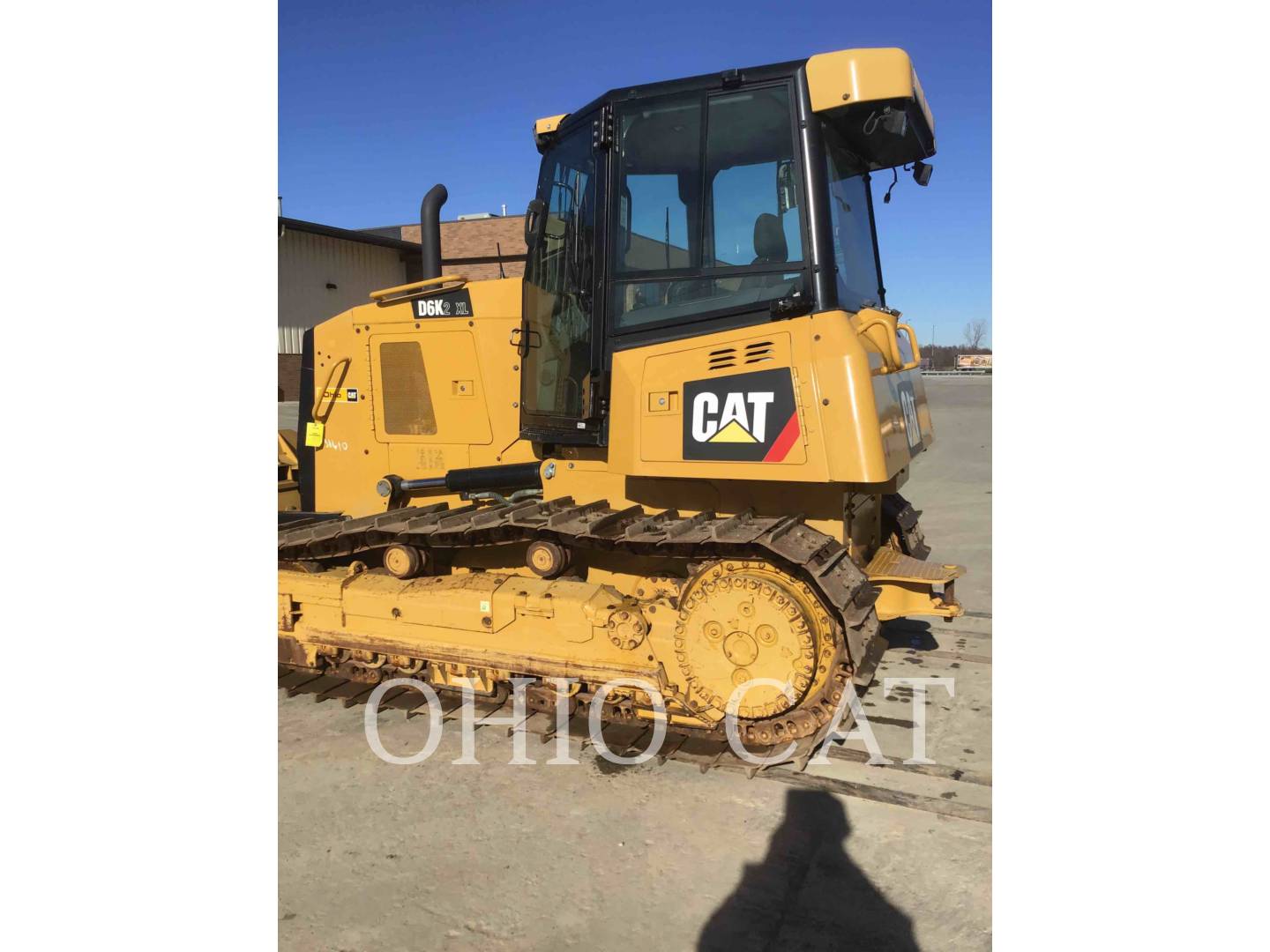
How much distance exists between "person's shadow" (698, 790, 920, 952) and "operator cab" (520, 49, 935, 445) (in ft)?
7.65

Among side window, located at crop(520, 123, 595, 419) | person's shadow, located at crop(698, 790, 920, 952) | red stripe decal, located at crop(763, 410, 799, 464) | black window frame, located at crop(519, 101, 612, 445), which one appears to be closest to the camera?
person's shadow, located at crop(698, 790, 920, 952)

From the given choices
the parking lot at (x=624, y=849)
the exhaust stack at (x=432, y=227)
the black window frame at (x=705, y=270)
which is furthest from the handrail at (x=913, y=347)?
the exhaust stack at (x=432, y=227)

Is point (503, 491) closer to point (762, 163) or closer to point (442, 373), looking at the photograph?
point (442, 373)

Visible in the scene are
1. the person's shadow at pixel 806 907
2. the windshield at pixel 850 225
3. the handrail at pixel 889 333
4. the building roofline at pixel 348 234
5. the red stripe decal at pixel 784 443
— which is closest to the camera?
the person's shadow at pixel 806 907

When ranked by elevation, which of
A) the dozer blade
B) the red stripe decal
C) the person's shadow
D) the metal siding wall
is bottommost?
the person's shadow

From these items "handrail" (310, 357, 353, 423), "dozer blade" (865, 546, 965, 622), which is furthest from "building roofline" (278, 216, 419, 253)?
"dozer blade" (865, 546, 965, 622)

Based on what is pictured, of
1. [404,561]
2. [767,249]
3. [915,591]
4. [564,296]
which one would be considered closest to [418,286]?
[564,296]

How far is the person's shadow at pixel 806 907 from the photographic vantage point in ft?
9.38

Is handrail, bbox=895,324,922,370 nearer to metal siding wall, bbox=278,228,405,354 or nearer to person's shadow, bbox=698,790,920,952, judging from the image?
person's shadow, bbox=698,790,920,952

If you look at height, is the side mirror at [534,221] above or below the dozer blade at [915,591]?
above

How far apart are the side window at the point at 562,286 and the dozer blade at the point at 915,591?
194cm

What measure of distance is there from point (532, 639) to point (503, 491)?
1.05m

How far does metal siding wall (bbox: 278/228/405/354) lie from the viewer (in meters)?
20.3

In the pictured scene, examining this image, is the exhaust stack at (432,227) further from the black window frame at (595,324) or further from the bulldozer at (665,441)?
the black window frame at (595,324)
